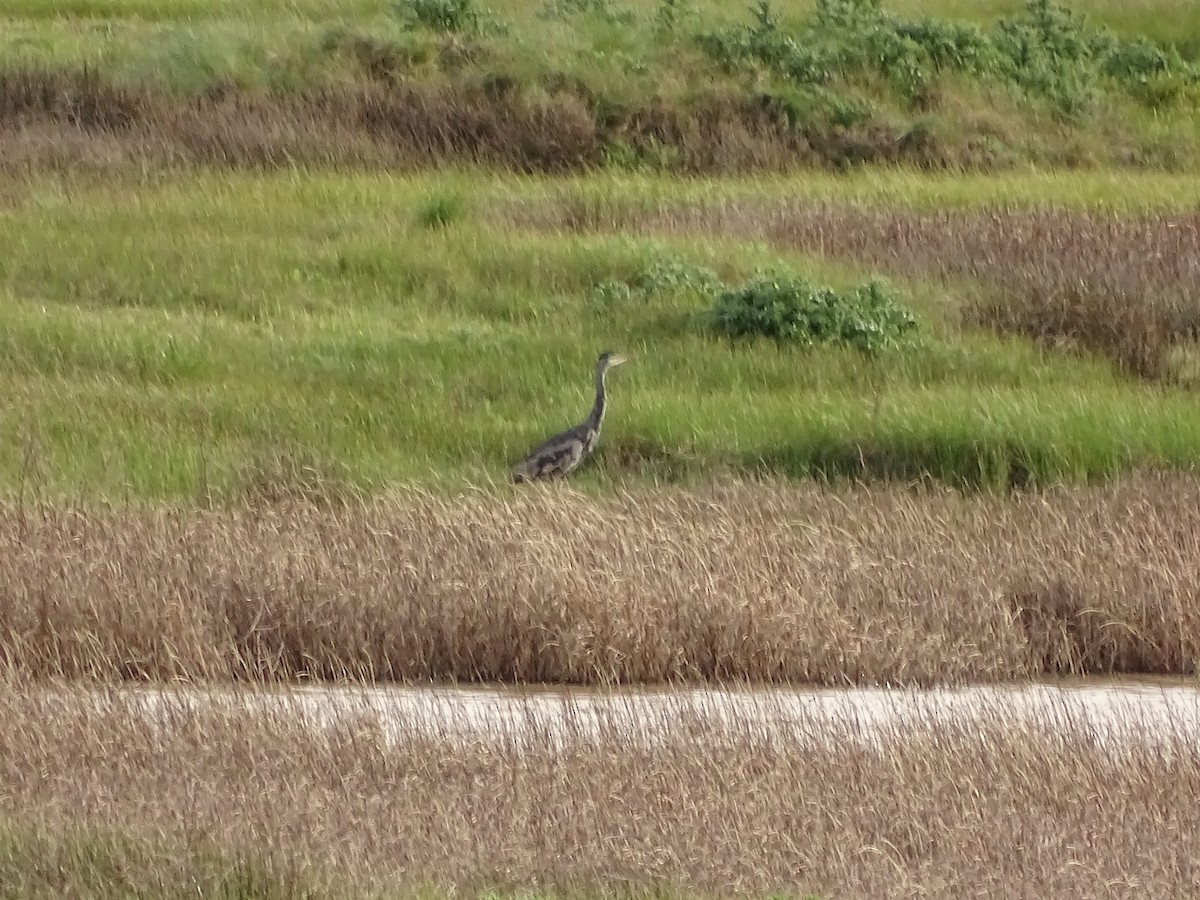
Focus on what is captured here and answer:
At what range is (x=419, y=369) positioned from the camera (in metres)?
14.1

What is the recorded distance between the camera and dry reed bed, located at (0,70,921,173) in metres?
20.1

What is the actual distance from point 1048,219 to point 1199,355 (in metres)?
3.45

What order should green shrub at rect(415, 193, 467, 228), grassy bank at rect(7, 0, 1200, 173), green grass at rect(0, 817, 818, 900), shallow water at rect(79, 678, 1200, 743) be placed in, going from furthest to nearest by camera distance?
grassy bank at rect(7, 0, 1200, 173) < green shrub at rect(415, 193, 467, 228) < shallow water at rect(79, 678, 1200, 743) < green grass at rect(0, 817, 818, 900)

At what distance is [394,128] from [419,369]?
294 inches

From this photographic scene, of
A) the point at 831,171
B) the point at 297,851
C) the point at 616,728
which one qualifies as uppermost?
the point at 297,851

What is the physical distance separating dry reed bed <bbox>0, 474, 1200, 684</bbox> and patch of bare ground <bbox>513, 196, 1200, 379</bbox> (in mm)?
5116

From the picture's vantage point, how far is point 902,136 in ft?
72.6

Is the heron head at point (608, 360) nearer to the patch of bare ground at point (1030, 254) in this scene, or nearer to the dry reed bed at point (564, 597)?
the dry reed bed at point (564, 597)

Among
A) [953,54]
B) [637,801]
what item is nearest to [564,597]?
[637,801]

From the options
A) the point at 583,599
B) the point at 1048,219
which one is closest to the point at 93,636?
the point at 583,599

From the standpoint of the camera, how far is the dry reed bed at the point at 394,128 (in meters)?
20.1

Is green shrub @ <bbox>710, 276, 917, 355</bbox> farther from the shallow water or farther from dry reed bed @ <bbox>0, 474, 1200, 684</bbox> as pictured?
the shallow water

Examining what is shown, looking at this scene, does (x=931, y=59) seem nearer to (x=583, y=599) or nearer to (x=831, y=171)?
(x=831, y=171)

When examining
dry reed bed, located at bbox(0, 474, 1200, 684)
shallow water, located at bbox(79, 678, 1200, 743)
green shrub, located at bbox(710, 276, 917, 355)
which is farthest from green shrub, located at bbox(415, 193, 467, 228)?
shallow water, located at bbox(79, 678, 1200, 743)
